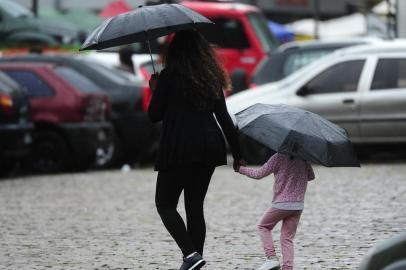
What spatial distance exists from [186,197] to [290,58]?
12702mm

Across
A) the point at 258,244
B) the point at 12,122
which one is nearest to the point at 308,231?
the point at 258,244

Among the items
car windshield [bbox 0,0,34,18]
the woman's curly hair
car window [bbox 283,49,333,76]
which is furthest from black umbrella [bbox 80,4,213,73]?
car windshield [bbox 0,0,34,18]

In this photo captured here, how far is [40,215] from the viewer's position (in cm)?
1260

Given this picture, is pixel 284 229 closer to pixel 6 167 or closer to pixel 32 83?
pixel 6 167

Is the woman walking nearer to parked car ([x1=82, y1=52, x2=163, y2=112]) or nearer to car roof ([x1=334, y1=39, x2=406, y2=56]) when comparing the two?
car roof ([x1=334, y1=39, x2=406, y2=56])

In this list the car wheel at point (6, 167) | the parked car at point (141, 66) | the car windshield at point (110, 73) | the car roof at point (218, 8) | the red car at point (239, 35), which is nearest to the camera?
the car wheel at point (6, 167)

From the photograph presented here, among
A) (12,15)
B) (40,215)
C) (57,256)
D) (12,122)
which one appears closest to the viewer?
(57,256)

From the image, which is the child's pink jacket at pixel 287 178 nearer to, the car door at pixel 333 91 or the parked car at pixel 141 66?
the car door at pixel 333 91

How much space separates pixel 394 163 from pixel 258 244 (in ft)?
27.1

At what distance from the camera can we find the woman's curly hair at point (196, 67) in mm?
7855

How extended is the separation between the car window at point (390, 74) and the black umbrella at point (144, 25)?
969 cm

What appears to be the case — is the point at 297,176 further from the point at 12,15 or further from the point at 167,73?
the point at 12,15

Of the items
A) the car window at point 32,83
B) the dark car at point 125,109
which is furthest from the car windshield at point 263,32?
the car window at point 32,83

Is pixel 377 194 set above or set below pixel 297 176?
below
